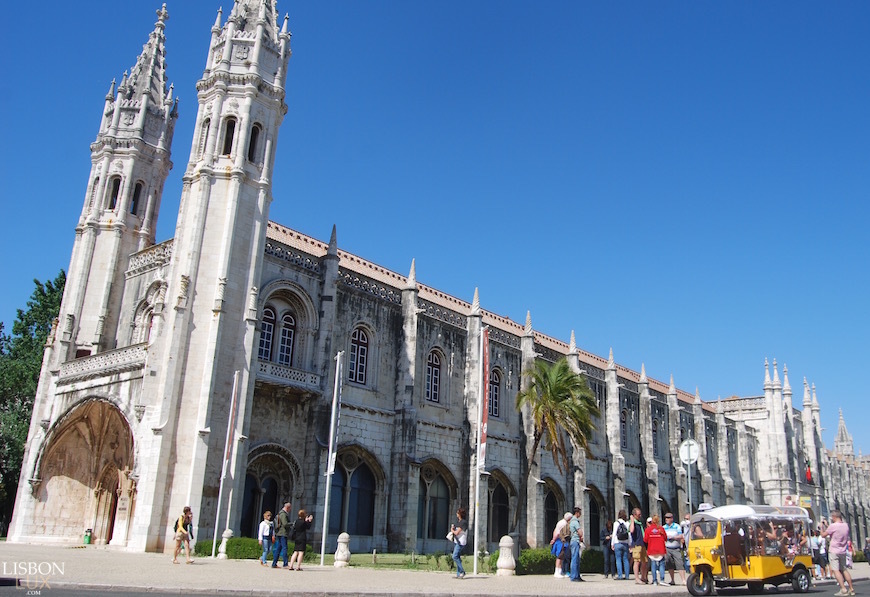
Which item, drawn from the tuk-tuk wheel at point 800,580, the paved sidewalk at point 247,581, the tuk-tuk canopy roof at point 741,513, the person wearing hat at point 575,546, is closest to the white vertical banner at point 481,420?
the paved sidewalk at point 247,581

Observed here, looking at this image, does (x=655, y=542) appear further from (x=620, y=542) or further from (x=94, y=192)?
(x=94, y=192)

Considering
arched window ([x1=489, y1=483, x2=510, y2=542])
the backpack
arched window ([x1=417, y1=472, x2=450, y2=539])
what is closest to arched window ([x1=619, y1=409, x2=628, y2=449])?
arched window ([x1=489, y1=483, x2=510, y2=542])

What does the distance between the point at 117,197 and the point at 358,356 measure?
42.3 ft

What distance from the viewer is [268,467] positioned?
86.0 feet

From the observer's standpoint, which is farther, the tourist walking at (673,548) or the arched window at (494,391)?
the arched window at (494,391)

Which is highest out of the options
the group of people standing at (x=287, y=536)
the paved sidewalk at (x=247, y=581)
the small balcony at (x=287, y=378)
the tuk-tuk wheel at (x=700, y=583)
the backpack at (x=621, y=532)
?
the small balcony at (x=287, y=378)

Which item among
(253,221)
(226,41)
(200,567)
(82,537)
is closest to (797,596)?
(200,567)

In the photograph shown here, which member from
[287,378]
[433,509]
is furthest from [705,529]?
[433,509]

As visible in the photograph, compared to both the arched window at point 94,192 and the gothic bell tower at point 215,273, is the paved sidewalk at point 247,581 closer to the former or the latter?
the gothic bell tower at point 215,273

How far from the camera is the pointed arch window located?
91.7 ft

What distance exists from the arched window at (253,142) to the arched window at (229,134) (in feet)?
2.23

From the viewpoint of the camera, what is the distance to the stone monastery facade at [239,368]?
24.2 m

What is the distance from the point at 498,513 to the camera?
34750 mm

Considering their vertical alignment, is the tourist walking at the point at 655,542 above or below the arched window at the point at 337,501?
below
